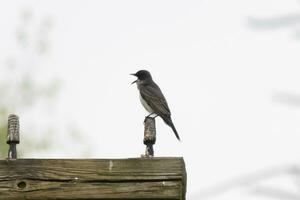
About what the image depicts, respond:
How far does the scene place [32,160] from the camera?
4.68 metres

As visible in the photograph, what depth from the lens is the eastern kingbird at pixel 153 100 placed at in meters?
12.1

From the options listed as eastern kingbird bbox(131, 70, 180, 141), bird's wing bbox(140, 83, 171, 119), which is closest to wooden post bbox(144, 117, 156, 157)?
eastern kingbird bbox(131, 70, 180, 141)

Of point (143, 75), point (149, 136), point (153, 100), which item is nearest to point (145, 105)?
point (153, 100)

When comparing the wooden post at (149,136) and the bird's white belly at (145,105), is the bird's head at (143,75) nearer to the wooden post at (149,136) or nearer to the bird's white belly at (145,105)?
the bird's white belly at (145,105)

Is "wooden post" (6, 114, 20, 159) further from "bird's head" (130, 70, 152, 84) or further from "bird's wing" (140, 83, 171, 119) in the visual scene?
"bird's head" (130, 70, 152, 84)

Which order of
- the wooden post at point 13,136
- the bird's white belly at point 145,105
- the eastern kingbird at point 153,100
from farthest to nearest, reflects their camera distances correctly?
the bird's white belly at point 145,105 → the eastern kingbird at point 153,100 → the wooden post at point 13,136

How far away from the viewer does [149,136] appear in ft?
15.9

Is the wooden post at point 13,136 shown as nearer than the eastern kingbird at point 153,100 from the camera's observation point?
Yes

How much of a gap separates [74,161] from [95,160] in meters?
0.09

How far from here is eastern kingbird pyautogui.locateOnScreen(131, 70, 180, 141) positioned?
39.7 feet

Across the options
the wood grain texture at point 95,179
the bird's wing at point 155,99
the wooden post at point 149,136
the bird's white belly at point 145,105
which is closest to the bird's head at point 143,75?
the bird's wing at point 155,99

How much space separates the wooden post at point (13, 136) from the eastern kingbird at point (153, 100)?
261 inches

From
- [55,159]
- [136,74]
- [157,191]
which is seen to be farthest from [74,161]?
[136,74]

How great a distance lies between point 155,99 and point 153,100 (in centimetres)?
3
